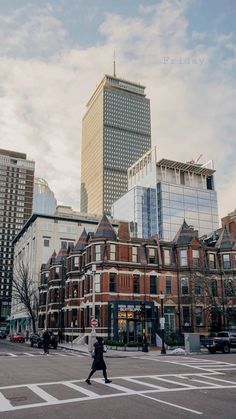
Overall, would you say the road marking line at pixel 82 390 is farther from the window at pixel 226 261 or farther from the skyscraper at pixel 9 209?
the skyscraper at pixel 9 209

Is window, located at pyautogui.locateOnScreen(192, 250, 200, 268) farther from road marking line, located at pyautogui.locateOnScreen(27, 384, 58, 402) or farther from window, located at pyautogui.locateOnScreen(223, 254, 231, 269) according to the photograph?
road marking line, located at pyautogui.locateOnScreen(27, 384, 58, 402)

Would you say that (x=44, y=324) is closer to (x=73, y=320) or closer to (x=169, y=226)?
(x=73, y=320)

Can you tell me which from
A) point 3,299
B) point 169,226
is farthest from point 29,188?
point 169,226

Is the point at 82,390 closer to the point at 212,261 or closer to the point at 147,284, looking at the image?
the point at 147,284

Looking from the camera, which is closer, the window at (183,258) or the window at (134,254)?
the window at (134,254)

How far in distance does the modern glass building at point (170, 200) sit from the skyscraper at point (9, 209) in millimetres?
44029

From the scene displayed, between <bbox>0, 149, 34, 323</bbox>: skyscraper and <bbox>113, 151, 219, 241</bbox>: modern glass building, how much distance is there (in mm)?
44029

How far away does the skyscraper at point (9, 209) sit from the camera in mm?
156750

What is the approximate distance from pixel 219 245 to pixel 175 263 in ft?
22.6

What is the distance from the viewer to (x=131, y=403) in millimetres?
11109

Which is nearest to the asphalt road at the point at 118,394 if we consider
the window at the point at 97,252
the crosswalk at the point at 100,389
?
the crosswalk at the point at 100,389

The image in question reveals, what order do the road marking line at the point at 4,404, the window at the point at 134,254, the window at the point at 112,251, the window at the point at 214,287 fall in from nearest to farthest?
the road marking line at the point at 4,404 → the window at the point at 112,251 → the window at the point at 134,254 → the window at the point at 214,287

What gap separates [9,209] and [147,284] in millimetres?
119993

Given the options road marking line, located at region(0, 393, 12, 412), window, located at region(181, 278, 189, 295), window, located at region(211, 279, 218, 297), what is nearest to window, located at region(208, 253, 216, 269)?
window, located at region(211, 279, 218, 297)
